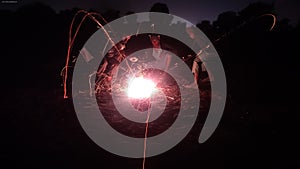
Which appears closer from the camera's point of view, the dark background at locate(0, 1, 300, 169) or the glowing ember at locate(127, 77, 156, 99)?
the dark background at locate(0, 1, 300, 169)

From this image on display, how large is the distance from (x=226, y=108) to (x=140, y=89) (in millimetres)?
2853

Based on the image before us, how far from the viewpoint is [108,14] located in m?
16.2

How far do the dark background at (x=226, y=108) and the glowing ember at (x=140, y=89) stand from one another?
1998 millimetres

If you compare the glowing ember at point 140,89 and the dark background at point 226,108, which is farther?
the glowing ember at point 140,89

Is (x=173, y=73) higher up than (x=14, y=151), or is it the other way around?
(x=173, y=73)

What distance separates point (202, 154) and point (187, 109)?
2076 mm

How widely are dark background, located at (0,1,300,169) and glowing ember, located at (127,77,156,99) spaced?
1998mm

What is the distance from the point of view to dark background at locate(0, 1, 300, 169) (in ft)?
15.8

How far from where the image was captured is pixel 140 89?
7535 millimetres

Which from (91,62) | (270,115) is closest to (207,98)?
(270,115)

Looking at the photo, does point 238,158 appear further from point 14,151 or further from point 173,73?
point 173,73

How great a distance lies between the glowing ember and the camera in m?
7.36

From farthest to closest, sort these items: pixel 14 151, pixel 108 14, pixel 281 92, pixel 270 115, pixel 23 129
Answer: pixel 108 14 < pixel 281 92 < pixel 270 115 < pixel 23 129 < pixel 14 151

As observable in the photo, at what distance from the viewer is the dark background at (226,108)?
190 inches
